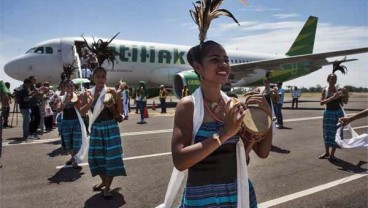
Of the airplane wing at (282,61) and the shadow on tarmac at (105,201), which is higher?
the airplane wing at (282,61)

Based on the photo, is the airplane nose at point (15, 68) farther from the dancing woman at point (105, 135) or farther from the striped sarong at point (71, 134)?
the dancing woman at point (105, 135)

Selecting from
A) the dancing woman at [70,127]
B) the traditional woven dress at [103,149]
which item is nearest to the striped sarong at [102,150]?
the traditional woven dress at [103,149]

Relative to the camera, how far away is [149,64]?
73.0 ft

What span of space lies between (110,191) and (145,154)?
2767 mm

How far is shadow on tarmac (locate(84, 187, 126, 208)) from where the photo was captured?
476cm

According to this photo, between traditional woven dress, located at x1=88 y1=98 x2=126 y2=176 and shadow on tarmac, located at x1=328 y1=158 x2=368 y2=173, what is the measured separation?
15.0ft

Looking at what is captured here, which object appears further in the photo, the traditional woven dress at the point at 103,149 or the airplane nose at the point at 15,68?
the airplane nose at the point at 15,68

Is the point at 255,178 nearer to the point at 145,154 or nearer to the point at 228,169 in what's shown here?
the point at 145,154

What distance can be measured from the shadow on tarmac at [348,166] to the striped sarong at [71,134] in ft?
17.7

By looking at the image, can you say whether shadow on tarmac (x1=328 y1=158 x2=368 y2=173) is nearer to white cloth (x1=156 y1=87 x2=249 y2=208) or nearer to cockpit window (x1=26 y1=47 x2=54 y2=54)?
white cloth (x1=156 y1=87 x2=249 y2=208)

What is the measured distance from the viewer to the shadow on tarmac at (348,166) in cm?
665

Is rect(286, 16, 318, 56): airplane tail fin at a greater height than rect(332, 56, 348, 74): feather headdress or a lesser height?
greater

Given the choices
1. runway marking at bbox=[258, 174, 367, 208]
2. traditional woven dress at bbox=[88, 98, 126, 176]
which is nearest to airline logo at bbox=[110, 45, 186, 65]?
traditional woven dress at bbox=[88, 98, 126, 176]

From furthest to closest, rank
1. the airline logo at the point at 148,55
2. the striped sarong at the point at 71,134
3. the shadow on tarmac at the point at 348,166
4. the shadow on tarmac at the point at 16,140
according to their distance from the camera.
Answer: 1. the airline logo at the point at 148,55
2. the shadow on tarmac at the point at 16,140
3. the striped sarong at the point at 71,134
4. the shadow on tarmac at the point at 348,166
